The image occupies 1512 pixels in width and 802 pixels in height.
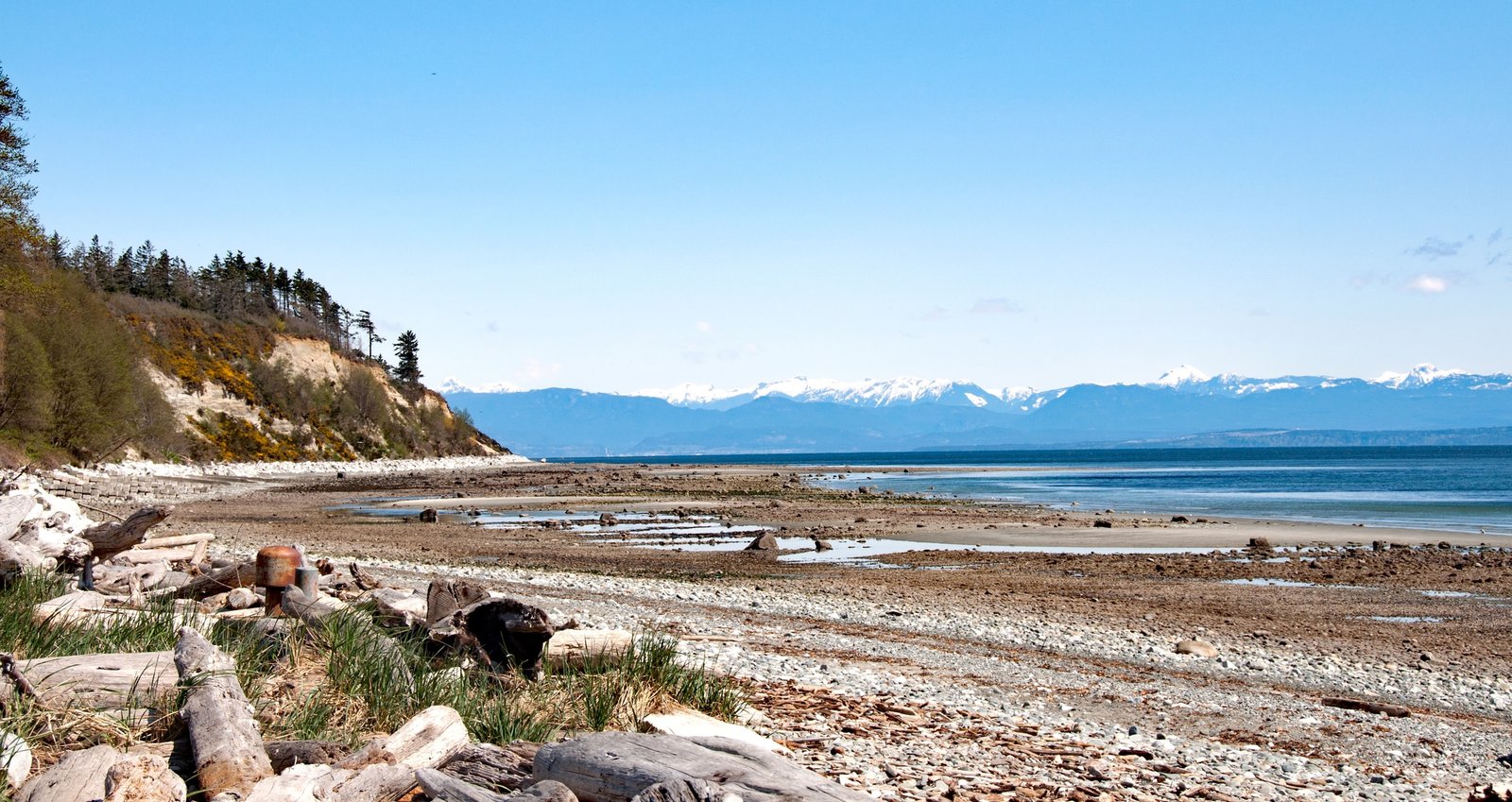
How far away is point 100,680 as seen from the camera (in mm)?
6426

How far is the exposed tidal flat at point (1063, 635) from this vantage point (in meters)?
8.78

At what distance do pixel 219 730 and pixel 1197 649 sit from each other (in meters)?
13.2

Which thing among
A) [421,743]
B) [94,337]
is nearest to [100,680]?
[421,743]

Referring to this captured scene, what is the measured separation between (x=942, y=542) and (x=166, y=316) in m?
85.1

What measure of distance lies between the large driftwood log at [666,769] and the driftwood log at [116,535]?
9884 millimetres

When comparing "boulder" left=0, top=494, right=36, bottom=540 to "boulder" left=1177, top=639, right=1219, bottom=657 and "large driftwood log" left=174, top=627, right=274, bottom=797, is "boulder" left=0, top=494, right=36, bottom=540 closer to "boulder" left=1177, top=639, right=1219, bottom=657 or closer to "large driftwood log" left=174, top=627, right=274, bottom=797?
"large driftwood log" left=174, top=627, right=274, bottom=797

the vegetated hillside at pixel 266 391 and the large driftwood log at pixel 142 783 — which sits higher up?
the vegetated hillside at pixel 266 391

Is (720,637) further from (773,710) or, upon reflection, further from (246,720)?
(246,720)

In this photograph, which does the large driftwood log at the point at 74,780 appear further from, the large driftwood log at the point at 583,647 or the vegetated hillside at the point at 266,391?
the vegetated hillside at the point at 266,391

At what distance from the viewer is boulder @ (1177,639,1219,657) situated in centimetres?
1487

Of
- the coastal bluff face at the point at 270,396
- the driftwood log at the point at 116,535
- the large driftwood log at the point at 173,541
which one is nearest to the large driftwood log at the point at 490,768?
the driftwood log at the point at 116,535

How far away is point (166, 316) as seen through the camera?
9462cm

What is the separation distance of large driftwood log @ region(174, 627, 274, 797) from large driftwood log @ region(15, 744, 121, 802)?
42 cm

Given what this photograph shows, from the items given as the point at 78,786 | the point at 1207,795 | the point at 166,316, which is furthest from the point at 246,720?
the point at 166,316
